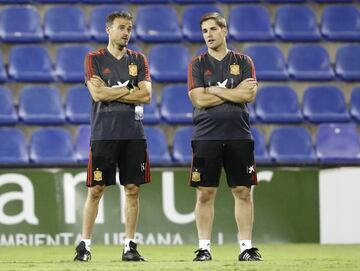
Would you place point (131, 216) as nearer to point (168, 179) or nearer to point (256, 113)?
point (168, 179)

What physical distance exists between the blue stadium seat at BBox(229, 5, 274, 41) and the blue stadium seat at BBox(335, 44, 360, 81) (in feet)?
2.76

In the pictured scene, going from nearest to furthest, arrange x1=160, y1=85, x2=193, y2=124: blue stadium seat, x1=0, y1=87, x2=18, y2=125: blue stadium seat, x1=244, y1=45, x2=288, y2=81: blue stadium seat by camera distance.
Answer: x1=0, y1=87, x2=18, y2=125: blue stadium seat
x1=160, y1=85, x2=193, y2=124: blue stadium seat
x1=244, y1=45, x2=288, y2=81: blue stadium seat

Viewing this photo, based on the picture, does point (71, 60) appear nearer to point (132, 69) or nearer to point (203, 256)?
point (132, 69)

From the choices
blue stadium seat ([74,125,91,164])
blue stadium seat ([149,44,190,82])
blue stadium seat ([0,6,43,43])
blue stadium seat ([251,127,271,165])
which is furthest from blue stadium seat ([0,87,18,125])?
blue stadium seat ([251,127,271,165])

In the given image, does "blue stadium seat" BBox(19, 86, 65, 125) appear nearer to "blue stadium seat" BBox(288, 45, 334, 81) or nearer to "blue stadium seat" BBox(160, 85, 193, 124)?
"blue stadium seat" BBox(160, 85, 193, 124)

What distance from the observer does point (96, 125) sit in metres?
7.06

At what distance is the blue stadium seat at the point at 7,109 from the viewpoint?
10828 millimetres

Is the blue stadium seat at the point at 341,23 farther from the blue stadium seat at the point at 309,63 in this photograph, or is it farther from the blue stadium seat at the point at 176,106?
the blue stadium seat at the point at 176,106

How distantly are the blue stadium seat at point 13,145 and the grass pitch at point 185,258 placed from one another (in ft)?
5.09

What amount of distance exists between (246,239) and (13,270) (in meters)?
1.68

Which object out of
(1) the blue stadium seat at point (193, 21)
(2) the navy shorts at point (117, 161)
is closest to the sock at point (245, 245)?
(2) the navy shorts at point (117, 161)

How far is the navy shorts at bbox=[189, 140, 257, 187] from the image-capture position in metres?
6.96

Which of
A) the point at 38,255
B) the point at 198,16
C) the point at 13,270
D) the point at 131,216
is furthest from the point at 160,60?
the point at 13,270

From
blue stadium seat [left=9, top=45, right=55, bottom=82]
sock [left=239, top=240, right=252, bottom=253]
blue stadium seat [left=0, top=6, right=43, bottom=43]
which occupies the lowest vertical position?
sock [left=239, top=240, right=252, bottom=253]
